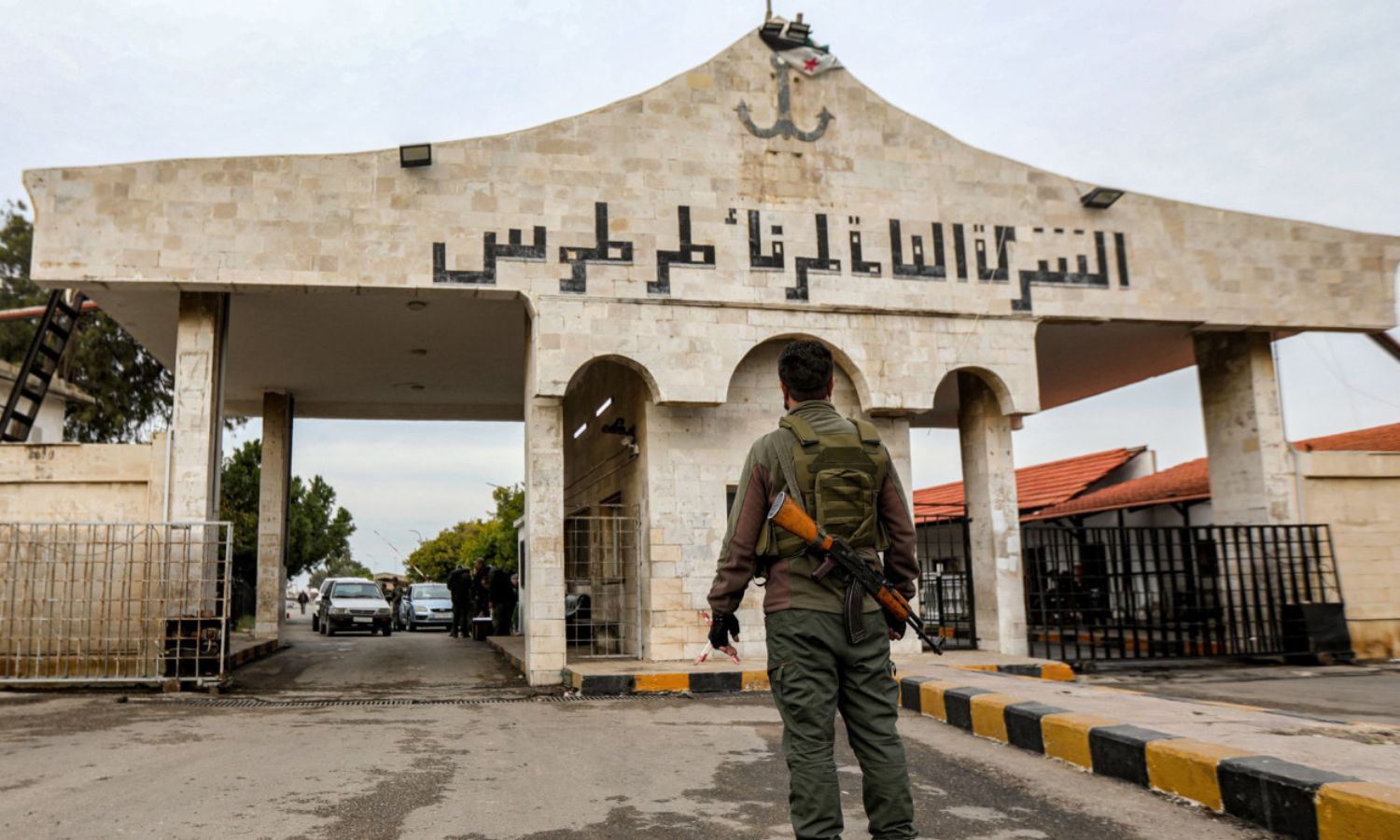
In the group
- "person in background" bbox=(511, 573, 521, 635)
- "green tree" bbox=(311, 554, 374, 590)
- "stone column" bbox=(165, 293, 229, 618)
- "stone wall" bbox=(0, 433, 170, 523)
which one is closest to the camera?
"stone column" bbox=(165, 293, 229, 618)

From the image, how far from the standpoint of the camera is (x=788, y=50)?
13.3 metres

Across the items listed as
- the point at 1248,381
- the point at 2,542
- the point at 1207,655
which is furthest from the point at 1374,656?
the point at 2,542

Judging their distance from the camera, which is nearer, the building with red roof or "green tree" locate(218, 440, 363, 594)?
the building with red roof

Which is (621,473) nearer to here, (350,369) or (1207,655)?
(350,369)

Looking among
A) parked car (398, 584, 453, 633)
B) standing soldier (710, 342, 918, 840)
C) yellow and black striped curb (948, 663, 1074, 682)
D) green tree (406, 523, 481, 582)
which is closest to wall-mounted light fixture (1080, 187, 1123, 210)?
yellow and black striped curb (948, 663, 1074, 682)

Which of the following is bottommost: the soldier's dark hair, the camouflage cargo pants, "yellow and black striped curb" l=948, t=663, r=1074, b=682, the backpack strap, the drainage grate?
"yellow and black striped curb" l=948, t=663, r=1074, b=682

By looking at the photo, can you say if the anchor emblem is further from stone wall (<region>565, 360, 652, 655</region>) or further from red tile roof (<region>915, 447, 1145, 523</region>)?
red tile roof (<region>915, 447, 1145, 523</region>)

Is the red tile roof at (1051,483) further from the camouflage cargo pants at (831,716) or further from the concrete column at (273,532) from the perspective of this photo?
the camouflage cargo pants at (831,716)

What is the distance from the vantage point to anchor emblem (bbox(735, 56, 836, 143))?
1298cm

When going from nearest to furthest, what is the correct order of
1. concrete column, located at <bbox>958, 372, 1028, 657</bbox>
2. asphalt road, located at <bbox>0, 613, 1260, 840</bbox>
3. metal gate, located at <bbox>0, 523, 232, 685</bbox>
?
asphalt road, located at <bbox>0, 613, 1260, 840</bbox>
metal gate, located at <bbox>0, 523, 232, 685</bbox>
concrete column, located at <bbox>958, 372, 1028, 657</bbox>

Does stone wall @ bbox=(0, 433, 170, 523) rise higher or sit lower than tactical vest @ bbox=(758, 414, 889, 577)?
higher

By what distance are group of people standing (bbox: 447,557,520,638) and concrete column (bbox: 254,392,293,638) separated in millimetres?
4114

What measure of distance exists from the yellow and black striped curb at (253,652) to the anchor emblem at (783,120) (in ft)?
32.9

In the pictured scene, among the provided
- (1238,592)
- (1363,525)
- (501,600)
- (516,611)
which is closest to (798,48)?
(1238,592)
